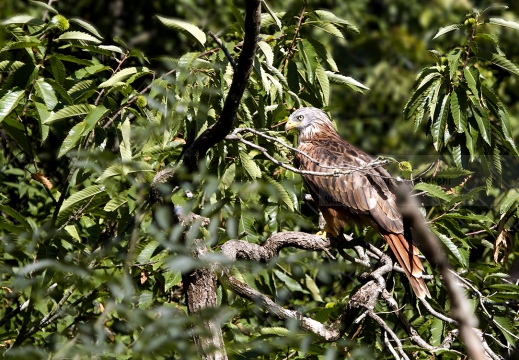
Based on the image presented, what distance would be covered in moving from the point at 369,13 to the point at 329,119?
640 cm

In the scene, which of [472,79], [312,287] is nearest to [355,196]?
[312,287]

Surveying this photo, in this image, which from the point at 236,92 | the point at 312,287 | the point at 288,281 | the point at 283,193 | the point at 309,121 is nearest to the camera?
the point at 236,92

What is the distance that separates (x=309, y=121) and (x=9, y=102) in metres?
2.34

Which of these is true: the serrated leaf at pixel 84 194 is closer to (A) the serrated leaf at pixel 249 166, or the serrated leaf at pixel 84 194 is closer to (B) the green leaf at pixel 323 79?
(A) the serrated leaf at pixel 249 166

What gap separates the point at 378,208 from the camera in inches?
162

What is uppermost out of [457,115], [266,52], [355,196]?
[266,52]

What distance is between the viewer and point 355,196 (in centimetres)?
430

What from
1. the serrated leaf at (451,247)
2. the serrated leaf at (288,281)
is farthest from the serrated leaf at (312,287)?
the serrated leaf at (451,247)

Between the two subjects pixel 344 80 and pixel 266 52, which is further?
pixel 344 80

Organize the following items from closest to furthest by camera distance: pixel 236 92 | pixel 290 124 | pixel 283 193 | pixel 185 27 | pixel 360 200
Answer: pixel 236 92 < pixel 185 27 < pixel 283 193 < pixel 360 200 < pixel 290 124

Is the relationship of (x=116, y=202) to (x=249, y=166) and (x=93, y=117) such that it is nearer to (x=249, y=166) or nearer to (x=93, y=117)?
(x=93, y=117)

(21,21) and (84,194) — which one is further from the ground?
(21,21)

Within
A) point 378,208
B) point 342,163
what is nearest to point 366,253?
point 378,208

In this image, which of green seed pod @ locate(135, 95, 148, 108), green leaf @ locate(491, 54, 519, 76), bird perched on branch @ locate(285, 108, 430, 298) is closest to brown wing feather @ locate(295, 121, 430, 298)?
bird perched on branch @ locate(285, 108, 430, 298)
